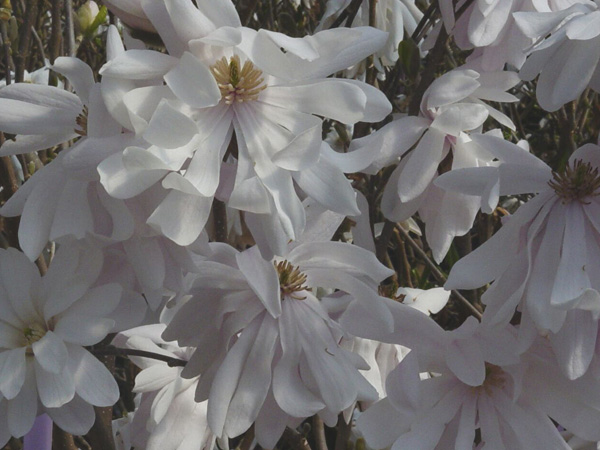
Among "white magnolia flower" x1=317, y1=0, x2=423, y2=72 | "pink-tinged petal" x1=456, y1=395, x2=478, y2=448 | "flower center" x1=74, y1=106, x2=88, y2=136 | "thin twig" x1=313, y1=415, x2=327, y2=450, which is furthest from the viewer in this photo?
"white magnolia flower" x1=317, y1=0, x2=423, y2=72

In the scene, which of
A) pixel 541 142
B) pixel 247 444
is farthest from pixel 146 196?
pixel 541 142

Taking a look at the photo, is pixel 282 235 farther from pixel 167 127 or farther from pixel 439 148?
pixel 439 148

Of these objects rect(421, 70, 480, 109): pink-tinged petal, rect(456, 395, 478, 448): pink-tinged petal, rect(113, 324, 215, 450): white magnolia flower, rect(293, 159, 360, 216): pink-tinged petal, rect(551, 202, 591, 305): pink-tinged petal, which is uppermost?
rect(293, 159, 360, 216): pink-tinged petal

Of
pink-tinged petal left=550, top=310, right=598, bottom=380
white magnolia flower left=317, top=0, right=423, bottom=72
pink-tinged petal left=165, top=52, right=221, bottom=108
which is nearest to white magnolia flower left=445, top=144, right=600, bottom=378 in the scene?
pink-tinged petal left=550, top=310, right=598, bottom=380

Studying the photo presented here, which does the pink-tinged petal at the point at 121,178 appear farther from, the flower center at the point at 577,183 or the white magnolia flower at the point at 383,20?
the white magnolia flower at the point at 383,20

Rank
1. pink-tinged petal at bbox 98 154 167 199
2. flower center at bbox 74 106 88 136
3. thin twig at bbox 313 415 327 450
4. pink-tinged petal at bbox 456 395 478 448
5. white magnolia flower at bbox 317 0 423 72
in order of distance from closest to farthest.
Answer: pink-tinged petal at bbox 98 154 167 199 → flower center at bbox 74 106 88 136 → pink-tinged petal at bbox 456 395 478 448 → thin twig at bbox 313 415 327 450 → white magnolia flower at bbox 317 0 423 72

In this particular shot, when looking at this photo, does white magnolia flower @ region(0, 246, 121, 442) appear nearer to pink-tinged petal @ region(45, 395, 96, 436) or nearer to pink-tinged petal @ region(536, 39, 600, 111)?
pink-tinged petal @ region(45, 395, 96, 436)

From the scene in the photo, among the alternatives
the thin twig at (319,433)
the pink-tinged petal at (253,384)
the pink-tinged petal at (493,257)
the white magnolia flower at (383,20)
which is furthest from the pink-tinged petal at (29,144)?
the white magnolia flower at (383,20)

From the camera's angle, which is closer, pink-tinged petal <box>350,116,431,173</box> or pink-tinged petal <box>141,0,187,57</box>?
pink-tinged petal <box>141,0,187,57</box>
